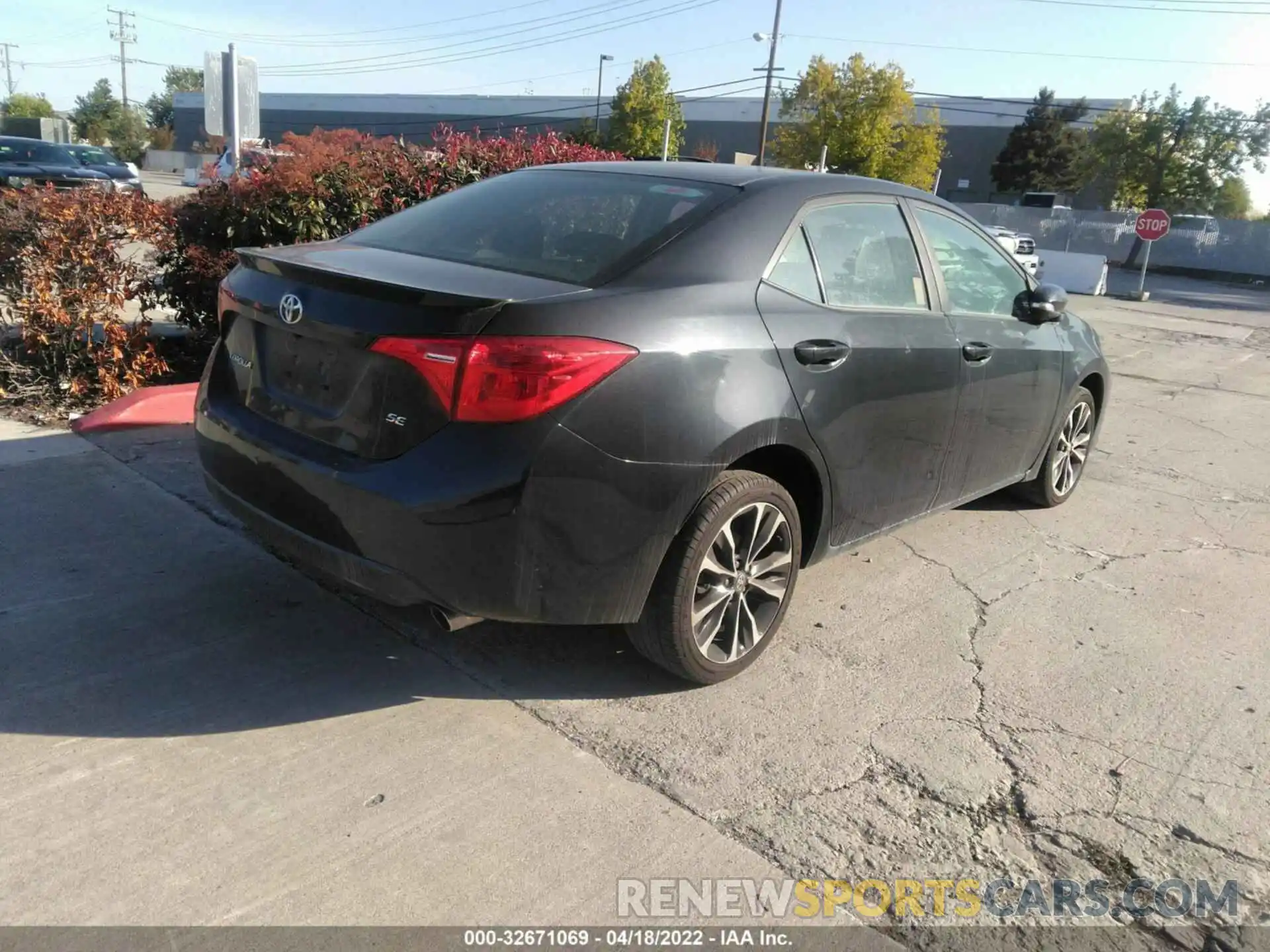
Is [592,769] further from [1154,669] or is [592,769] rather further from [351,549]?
[1154,669]

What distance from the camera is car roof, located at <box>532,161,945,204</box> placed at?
3.80 meters

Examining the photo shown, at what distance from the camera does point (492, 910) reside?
96.4 inches

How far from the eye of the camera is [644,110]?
54.0 m

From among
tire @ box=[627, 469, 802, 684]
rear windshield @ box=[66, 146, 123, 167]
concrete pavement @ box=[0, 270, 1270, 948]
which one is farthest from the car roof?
rear windshield @ box=[66, 146, 123, 167]

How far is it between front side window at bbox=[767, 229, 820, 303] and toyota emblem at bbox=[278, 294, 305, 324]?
59.3 inches

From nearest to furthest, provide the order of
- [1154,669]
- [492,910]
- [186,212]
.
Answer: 1. [492,910]
2. [1154,669]
3. [186,212]

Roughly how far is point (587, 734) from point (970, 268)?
9.00ft

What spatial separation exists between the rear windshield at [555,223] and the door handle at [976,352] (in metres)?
1.27

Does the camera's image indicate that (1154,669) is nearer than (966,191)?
Yes

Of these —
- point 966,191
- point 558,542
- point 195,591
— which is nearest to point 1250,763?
point 558,542

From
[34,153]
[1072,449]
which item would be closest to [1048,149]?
[34,153]

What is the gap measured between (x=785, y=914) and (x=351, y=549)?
1.54m

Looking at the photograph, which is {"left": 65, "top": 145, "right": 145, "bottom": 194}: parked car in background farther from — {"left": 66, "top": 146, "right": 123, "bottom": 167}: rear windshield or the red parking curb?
the red parking curb

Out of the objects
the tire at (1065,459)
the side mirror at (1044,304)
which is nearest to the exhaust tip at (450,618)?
the side mirror at (1044,304)
